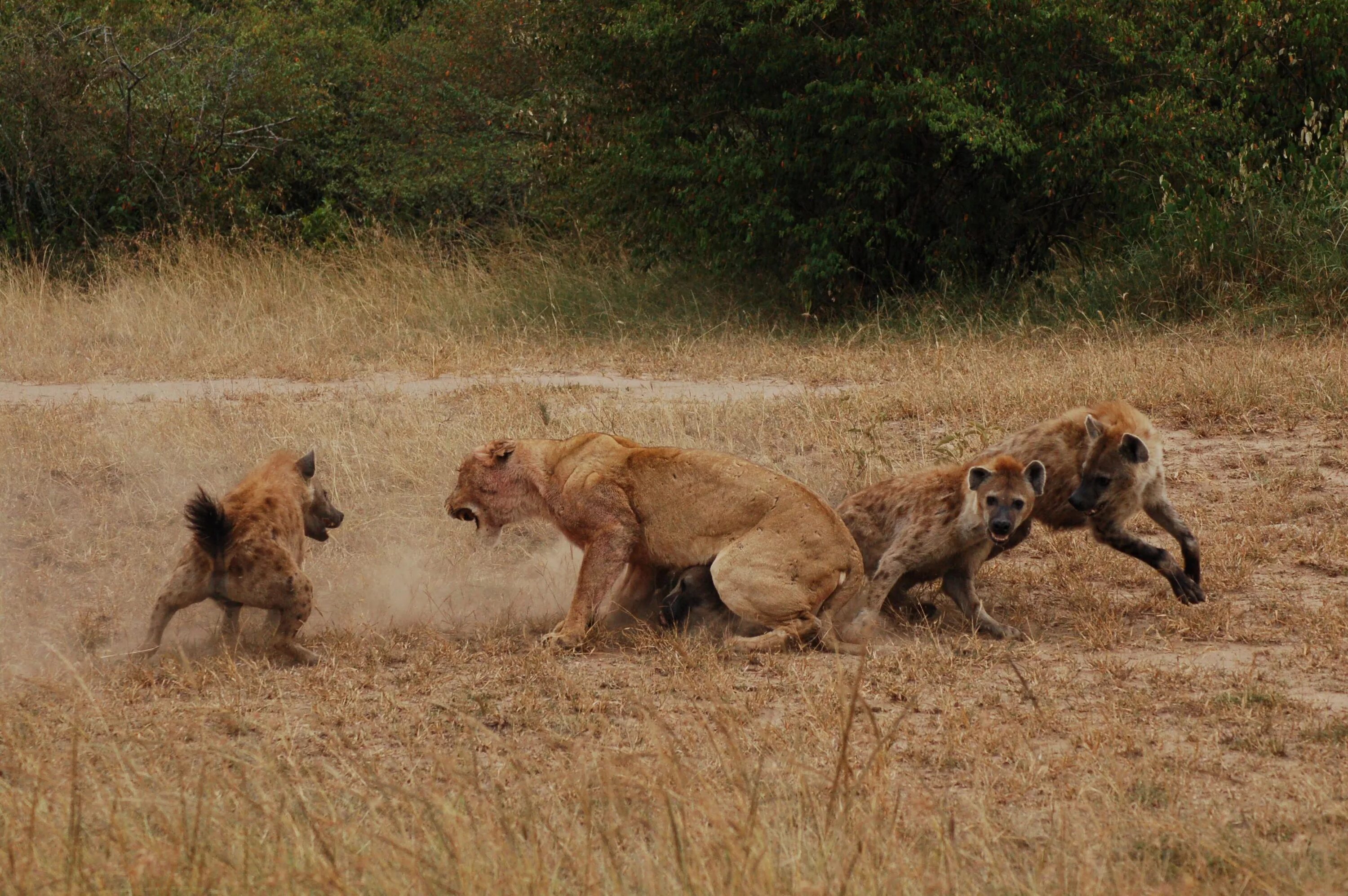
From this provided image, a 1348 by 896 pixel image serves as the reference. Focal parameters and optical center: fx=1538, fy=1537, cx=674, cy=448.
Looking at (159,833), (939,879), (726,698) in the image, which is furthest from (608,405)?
(939,879)

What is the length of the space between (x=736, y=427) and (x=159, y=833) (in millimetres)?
5770

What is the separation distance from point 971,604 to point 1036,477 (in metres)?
0.61

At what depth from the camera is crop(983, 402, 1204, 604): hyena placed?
265 inches

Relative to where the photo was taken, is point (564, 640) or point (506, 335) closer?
point (564, 640)

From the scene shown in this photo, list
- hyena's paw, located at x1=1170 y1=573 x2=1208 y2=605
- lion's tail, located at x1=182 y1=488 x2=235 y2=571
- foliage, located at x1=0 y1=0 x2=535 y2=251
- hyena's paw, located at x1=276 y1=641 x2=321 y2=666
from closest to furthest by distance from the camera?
1. lion's tail, located at x1=182 y1=488 x2=235 y2=571
2. hyena's paw, located at x1=276 y1=641 x2=321 y2=666
3. hyena's paw, located at x1=1170 y1=573 x2=1208 y2=605
4. foliage, located at x1=0 y1=0 x2=535 y2=251

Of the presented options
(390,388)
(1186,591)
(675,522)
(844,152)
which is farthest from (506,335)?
(1186,591)

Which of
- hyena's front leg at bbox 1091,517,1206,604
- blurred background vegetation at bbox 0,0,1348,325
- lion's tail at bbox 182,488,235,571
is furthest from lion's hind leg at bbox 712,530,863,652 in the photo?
blurred background vegetation at bbox 0,0,1348,325

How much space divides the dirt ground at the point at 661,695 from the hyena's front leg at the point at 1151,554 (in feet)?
0.55

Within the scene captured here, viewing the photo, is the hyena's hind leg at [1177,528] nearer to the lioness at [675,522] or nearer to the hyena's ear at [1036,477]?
the hyena's ear at [1036,477]

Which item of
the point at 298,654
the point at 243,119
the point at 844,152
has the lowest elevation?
the point at 298,654

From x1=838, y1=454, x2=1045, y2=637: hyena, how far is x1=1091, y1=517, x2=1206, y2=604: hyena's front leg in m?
0.49

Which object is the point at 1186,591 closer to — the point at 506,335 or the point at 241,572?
the point at 241,572

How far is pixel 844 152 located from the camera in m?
13.9

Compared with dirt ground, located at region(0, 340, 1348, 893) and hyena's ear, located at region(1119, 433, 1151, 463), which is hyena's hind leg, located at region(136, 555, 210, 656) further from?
hyena's ear, located at region(1119, 433, 1151, 463)
